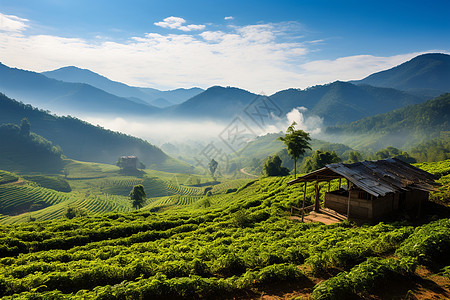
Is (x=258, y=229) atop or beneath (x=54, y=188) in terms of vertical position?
atop

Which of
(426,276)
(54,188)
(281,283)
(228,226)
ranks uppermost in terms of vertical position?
(426,276)

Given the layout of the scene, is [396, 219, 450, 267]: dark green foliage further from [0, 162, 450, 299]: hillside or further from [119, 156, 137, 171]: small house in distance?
[119, 156, 137, 171]: small house in distance

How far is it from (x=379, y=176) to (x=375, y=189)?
2.63 m

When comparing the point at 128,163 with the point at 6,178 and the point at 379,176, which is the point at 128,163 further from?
the point at 379,176

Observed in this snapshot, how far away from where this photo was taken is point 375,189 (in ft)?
51.8

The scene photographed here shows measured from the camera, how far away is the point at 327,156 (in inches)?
2852

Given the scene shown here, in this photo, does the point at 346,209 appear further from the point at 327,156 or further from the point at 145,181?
the point at 145,181

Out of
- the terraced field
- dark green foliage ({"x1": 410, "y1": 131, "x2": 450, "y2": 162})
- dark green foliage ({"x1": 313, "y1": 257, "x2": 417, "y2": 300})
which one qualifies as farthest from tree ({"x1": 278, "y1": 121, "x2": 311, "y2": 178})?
the terraced field

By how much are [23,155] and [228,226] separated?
239 metres

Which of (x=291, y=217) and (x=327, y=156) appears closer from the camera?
(x=291, y=217)

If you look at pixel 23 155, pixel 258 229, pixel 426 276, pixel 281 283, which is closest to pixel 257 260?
pixel 281 283

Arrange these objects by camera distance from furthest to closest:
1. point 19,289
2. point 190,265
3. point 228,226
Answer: point 228,226, point 190,265, point 19,289

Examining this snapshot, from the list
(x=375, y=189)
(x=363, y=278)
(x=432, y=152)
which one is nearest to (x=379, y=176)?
(x=375, y=189)

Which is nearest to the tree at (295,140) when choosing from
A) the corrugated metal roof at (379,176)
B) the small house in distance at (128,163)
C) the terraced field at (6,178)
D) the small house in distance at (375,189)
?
the corrugated metal roof at (379,176)
